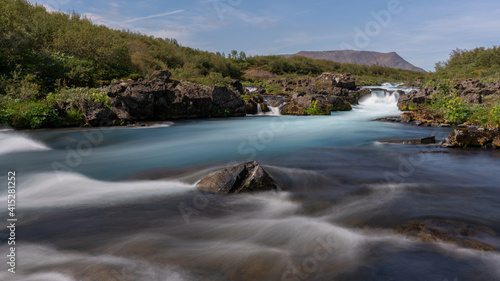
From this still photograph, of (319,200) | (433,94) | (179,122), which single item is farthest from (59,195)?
(433,94)

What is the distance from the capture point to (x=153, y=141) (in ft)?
41.9

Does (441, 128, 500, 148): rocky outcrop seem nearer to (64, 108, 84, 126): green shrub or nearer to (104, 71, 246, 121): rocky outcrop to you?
(104, 71, 246, 121): rocky outcrop

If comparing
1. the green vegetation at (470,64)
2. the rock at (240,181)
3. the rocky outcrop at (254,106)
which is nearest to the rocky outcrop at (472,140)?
the rock at (240,181)

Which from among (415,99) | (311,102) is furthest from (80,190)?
(415,99)

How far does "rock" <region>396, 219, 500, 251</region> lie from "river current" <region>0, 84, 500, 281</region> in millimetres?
167

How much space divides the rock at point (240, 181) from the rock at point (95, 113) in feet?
37.2

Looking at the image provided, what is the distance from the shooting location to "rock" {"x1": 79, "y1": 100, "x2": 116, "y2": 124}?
49.8 ft

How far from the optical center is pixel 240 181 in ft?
20.1

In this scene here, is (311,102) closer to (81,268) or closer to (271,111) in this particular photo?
(271,111)

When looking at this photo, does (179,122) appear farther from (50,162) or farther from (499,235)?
(499,235)

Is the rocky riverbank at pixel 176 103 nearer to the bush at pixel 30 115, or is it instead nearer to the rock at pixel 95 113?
the rock at pixel 95 113

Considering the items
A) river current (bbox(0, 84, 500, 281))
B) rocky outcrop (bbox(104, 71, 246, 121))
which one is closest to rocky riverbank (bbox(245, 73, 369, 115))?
rocky outcrop (bbox(104, 71, 246, 121))

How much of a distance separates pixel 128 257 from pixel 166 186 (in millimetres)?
3053

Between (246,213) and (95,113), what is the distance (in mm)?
13076
